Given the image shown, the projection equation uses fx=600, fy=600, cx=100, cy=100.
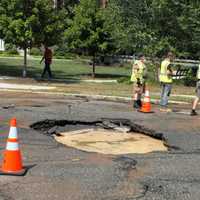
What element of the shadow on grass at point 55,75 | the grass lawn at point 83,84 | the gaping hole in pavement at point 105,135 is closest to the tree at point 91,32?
the shadow on grass at point 55,75

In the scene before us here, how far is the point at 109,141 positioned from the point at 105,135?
2.59ft

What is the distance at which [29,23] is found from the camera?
2897cm

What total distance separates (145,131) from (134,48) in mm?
19212

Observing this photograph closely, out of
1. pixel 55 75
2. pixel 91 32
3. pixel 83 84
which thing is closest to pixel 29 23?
pixel 83 84

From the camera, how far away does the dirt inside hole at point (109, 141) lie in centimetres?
1103

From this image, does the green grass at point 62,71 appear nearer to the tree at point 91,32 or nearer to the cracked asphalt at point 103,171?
the tree at point 91,32

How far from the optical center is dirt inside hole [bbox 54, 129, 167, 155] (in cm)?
1103

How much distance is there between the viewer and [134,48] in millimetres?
32031

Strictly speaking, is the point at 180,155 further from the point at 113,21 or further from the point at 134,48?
the point at 113,21

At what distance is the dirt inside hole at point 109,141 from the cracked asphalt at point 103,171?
0.36 meters

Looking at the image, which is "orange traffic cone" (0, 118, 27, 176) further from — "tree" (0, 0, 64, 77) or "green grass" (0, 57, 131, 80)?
"green grass" (0, 57, 131, 80)

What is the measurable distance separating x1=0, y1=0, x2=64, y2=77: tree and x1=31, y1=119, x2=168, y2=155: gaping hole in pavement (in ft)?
51.5

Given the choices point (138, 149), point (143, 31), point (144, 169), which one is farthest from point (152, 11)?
point (144, 169)

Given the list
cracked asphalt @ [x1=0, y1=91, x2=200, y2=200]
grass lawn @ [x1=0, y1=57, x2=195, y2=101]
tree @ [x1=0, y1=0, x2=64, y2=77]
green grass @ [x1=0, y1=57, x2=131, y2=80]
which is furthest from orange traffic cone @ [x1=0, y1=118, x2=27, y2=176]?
green grass @ [x1=0, y1=57, x2=131, y2=80]
